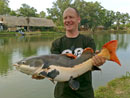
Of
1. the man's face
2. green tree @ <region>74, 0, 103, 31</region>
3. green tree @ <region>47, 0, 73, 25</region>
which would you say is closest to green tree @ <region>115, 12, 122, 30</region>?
green tree @ <region>74, 0, 103, 31</region>

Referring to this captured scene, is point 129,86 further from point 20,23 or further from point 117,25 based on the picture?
point 117,25

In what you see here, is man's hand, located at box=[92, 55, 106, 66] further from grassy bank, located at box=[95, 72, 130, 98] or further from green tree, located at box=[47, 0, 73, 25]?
green tree, located at box=[47, 0, 73, 25]

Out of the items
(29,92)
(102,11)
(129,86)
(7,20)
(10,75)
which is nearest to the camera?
(129,86)

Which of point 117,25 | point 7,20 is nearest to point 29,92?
point 7,20

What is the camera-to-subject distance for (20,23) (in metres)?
46.5

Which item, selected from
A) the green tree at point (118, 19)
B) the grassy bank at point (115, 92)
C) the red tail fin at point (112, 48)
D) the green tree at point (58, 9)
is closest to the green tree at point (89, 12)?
the green tree at point (58, 9)

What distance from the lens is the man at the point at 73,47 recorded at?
268 cm

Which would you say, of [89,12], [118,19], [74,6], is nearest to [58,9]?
[74,6]

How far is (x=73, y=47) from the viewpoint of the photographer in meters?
2.78

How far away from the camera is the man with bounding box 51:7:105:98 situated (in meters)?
2.68

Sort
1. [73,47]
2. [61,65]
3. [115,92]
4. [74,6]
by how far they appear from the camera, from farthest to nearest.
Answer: [74,6]
[115,92]
[73,47]
[61,65]

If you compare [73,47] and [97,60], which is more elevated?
[73,47]

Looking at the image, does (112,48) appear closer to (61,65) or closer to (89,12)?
(61,65)

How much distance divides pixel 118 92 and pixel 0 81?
514 centimetres
